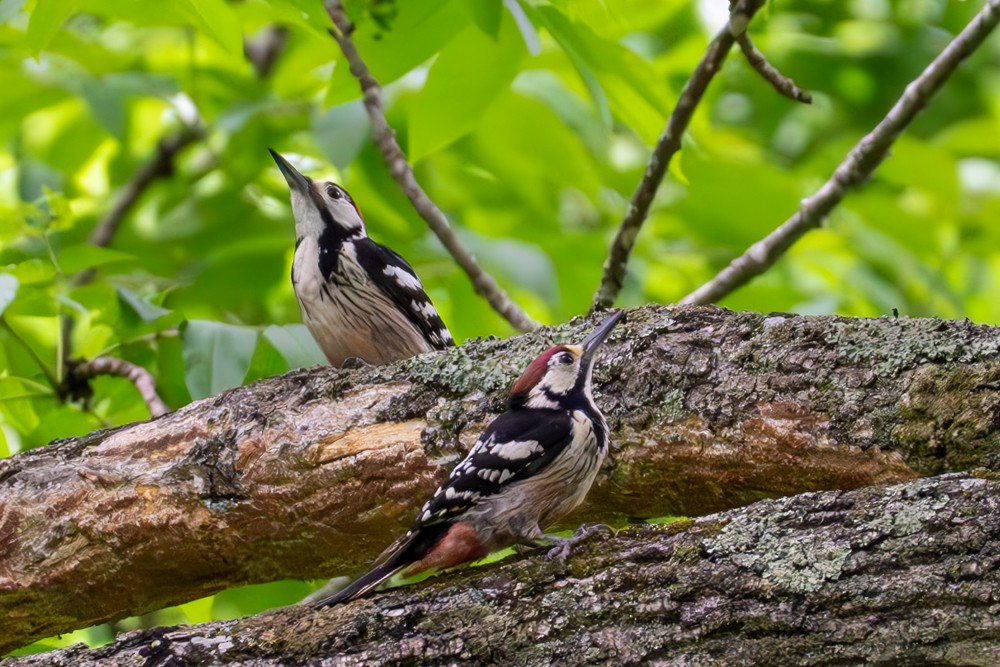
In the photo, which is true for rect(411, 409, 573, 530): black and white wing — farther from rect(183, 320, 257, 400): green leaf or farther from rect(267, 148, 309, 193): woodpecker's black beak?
rect(267, 148, 309, 193): woodpecker's black beak

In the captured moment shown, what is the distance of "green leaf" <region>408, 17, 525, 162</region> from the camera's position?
13.0 feet

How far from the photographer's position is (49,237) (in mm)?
4426

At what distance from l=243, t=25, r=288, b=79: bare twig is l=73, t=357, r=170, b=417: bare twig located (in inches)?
136

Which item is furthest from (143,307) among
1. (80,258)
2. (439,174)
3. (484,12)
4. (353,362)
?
(439,174)

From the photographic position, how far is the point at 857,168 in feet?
16.0

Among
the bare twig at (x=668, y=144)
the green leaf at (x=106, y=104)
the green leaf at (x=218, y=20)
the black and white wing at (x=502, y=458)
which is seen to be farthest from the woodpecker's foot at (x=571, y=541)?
the green leaf at (x=106, y=104)

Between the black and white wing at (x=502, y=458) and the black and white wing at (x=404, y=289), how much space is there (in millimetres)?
1526

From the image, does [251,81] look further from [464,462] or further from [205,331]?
[464,462]

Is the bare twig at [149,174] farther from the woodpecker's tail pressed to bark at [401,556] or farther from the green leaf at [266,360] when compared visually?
the woodpecker's tail pressed to bark at [401,556]

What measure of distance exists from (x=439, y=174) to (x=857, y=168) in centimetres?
244

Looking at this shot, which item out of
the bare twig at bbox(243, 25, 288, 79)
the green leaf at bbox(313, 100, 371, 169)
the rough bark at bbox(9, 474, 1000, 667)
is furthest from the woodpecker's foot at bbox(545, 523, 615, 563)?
the bare twig at bbox(243, 25, 288, 79)

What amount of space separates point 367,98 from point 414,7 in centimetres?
105

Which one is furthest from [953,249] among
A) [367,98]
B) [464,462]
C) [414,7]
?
[464,462]

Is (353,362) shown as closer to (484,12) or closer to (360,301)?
(360,301)
